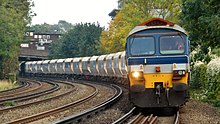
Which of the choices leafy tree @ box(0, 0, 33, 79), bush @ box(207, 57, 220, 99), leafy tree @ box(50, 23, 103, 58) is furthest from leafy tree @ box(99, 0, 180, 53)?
leafy tree @ box(50, 23, 103, 58)

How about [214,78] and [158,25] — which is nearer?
[158,25]

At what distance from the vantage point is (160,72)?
12.8 meters

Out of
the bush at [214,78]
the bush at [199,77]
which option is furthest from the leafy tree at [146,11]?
the bush at [214,78]

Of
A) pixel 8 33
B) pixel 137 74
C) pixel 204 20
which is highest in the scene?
pixel 8 33

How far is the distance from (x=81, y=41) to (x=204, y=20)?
5944 cm

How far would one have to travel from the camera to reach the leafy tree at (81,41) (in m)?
70.5

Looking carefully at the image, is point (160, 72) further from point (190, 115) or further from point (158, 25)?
point (158, 25)

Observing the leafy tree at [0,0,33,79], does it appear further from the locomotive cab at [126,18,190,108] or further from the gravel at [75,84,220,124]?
the locomotive cab at [126,18,190,108]

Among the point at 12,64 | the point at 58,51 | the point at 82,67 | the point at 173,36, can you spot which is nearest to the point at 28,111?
the point at 173,36

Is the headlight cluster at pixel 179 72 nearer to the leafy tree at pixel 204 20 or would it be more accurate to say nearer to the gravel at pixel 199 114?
the gravel at pixel 199 114

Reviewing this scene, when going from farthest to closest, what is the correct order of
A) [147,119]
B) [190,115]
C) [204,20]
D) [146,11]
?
[146,11], [204,20], [190,115], [147,119]

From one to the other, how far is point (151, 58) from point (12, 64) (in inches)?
1225

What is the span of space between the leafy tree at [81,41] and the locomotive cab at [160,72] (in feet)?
178

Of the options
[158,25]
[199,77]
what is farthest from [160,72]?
[199,77]
